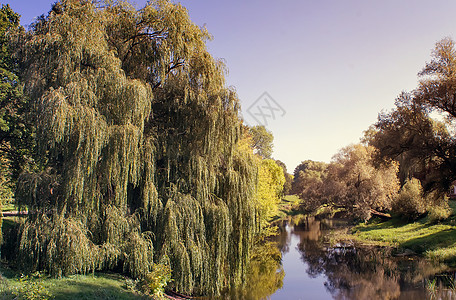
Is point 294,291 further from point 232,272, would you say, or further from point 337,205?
point 337,205

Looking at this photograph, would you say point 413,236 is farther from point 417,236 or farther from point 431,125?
point 431,125

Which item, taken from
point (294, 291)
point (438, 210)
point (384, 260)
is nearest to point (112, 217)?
point (294, 291)

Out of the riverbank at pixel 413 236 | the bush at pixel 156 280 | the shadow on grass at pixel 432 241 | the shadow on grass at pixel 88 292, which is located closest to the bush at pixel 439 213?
the riverbank at pixel 413 236

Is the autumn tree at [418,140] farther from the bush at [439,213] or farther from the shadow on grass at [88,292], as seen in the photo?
the shadow on grass at [88,292]

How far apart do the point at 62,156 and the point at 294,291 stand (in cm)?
1456

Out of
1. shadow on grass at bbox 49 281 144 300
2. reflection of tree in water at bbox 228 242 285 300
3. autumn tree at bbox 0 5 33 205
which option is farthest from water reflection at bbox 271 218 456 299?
autumn tree at bbox 0 5 33 205

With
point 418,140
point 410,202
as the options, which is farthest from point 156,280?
point 410,202

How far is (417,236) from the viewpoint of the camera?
26297 millimetres

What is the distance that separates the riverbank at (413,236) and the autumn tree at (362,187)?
2.24 metres

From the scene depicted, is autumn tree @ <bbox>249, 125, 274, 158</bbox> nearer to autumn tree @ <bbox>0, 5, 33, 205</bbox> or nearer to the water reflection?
the water reflection

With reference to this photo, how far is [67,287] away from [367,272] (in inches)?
742

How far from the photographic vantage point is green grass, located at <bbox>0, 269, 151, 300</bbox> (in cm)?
884

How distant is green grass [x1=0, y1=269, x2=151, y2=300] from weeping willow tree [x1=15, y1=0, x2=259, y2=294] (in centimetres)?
51

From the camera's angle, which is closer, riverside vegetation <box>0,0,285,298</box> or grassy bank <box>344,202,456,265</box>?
riverside vegetation <box>0,0,285,298</box>
